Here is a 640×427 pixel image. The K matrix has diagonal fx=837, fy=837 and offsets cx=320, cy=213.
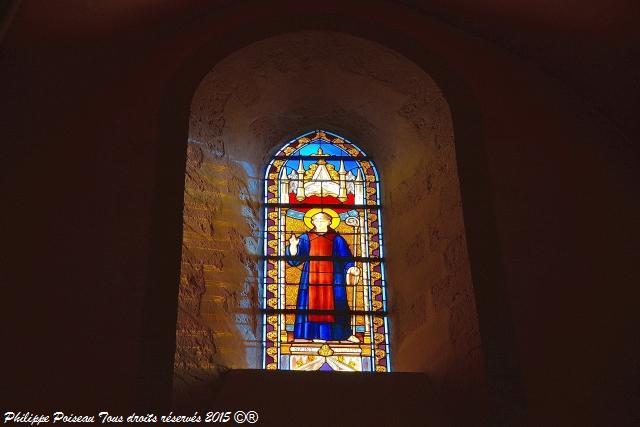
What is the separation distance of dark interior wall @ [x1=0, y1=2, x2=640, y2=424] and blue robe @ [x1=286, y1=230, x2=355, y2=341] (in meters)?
0.99

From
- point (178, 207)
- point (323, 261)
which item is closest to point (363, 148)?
point (323, 261)

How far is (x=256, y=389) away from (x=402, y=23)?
Answer: 2.42m

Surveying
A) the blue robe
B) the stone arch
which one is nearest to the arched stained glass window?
the blue robe

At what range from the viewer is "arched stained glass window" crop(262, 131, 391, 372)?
15.8 feet

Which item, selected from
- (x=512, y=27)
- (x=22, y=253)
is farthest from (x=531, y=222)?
(x=22, y=253)

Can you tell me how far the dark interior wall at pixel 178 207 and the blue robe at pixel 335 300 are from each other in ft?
3.26

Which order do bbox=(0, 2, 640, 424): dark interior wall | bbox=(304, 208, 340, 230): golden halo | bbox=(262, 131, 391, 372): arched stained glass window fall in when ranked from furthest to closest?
bbox=(304, 208, 340, 230): golden halo, bbox=(262, 131, 391, 372): arched stained glass window, bbox=(0, 2, 640, 424): dark interior wall

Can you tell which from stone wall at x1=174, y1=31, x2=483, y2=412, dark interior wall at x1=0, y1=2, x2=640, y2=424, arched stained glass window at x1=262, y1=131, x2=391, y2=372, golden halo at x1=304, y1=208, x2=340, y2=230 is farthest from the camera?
golden halo at x1=304, y1=208, x2=340, y2=230

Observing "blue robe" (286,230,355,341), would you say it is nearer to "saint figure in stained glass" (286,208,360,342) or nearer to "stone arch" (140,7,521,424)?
"saint figure in stained glass" (286,208,360,342)

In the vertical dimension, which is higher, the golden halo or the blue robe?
the golden halo

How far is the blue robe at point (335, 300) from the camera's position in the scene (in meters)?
4.87

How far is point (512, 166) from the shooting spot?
180 inches

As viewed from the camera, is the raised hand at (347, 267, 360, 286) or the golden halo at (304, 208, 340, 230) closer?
the raised hand at (347, 267, 360, 286)

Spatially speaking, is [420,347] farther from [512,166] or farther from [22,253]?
[22,253]
